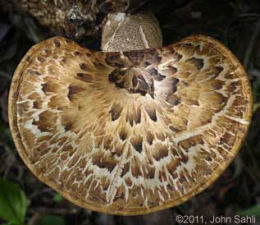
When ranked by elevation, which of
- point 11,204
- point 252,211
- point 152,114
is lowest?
point 252,211

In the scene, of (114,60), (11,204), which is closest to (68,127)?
(114,60)

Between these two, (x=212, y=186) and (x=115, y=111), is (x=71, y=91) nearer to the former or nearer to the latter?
(x=115, y=111)

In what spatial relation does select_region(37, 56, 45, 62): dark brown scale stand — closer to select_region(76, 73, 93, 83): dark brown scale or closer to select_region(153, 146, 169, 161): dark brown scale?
select_region(76, 73, 93, 83): dark brown scale

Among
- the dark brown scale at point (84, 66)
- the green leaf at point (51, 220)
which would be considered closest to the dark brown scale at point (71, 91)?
the dark brown scale at point (84, 66)

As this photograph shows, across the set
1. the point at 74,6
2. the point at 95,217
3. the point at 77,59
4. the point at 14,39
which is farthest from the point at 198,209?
the point at 14,39

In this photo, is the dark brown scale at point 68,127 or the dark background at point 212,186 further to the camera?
the dark background at point 212,186

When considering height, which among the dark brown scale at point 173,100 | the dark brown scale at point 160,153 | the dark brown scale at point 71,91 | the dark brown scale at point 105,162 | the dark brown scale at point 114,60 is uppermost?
the dark brown scale at point 114,60

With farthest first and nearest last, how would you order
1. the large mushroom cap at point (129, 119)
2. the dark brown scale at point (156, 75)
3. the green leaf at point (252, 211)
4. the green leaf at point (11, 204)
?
the green leaf at point (252, 211)
the green leaf at point (11, 204)
the dark brown scale at point (156, 75)
the large mushroom cap at point (129, 119)

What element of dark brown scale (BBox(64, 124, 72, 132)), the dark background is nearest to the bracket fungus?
dark brown scale (BBox(64, 124, 72, 132))

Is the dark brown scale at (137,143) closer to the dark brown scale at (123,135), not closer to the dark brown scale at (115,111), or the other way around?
the dark brown scale at (123,135)
